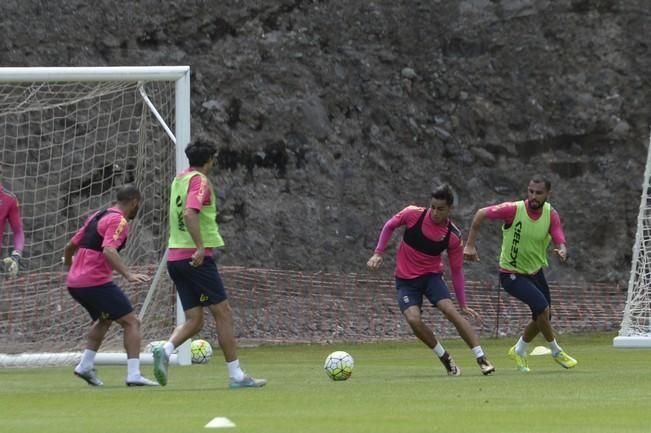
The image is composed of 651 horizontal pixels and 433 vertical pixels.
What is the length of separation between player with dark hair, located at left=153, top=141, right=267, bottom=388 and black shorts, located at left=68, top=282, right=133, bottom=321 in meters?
0.95

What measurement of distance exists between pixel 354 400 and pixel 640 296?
37.6 ft

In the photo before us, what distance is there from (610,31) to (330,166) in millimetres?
6649

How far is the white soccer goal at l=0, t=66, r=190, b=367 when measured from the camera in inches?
676

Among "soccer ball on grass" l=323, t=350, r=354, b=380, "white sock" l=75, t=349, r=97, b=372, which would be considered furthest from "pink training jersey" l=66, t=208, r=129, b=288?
"soccer ball on grass" l=323, t=350, r=354, b=380

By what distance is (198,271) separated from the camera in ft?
40.5

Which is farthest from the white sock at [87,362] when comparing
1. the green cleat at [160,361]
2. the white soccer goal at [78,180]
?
the white soccer goal at [78,180]

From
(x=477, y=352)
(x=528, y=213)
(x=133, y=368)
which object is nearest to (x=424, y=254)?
(x=477, y=352)

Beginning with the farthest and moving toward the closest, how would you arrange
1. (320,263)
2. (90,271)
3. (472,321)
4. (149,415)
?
(320,263), (472,321), (90,271), (149,415)

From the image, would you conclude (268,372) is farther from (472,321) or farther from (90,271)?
(472,321)

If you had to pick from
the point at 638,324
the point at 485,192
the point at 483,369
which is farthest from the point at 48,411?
the point at 485,192

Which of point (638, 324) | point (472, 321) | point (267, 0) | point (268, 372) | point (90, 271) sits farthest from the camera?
point (267, 0)

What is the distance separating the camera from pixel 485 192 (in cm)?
2939

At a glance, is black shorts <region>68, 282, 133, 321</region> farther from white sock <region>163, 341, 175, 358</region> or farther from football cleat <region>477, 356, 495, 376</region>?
football cleat <region>477, 356, 495, 376</region>

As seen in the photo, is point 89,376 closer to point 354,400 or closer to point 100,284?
point 100,284
